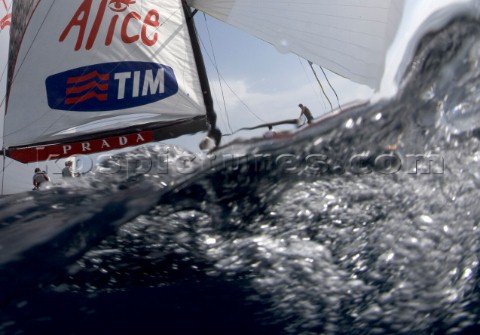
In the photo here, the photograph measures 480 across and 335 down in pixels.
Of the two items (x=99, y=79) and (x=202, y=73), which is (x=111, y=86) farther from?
(x=202, y=73)

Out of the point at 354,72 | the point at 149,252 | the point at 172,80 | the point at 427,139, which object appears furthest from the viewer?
the point at 172,80

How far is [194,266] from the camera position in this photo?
129cm

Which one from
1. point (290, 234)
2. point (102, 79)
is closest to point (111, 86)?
point (102, 79)

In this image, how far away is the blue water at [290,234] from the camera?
1146 mm

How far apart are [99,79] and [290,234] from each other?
5.64m

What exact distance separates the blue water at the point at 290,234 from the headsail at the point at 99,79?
189 inches

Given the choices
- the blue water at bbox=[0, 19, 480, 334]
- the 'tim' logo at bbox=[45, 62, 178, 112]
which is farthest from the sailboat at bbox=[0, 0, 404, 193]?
the blue water at bbox=[0, 19, 480, 334]

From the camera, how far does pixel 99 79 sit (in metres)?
6.49

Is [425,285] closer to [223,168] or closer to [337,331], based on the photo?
[337,331]

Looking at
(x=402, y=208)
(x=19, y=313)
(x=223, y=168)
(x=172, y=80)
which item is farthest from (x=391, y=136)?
(x=172, y=80)

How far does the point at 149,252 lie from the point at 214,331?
31 cm

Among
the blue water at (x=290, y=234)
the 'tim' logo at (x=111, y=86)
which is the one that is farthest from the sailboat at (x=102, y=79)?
the blue water at (x=290, y=234)

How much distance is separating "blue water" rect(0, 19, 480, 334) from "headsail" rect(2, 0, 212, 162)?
4795mm

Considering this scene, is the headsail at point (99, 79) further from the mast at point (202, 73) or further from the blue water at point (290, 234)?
the blue water at point (290, 234)
